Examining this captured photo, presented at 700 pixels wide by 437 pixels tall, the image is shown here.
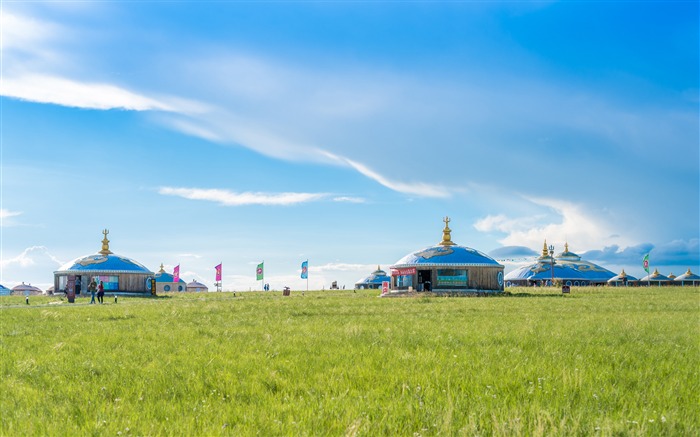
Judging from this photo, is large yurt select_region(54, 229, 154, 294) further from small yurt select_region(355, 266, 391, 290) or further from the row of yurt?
the row of yurt

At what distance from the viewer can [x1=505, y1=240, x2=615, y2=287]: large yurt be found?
110162 mm

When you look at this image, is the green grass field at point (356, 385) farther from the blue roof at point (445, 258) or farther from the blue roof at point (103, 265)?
the blue roof at point (103, 265)

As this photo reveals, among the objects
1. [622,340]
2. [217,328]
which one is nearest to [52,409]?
[217,328]

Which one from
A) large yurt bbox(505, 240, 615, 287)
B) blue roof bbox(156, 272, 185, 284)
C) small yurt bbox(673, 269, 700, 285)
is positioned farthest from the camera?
small yurt bbox(673, 269, 700, 285)

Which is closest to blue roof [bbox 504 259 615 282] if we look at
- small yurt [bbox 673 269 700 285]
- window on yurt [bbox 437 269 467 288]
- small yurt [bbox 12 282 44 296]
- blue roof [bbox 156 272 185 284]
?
small yurt [bbox 673 269 700 285]

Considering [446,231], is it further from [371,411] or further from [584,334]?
[371,411]

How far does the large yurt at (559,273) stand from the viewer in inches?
4337

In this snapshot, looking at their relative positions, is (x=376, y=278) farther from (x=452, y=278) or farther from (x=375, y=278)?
(x=452, y=278)

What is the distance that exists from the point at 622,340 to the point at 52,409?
13.0 m

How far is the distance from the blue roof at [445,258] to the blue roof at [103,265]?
3388cm

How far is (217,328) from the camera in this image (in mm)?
18016

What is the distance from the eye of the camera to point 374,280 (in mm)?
129750

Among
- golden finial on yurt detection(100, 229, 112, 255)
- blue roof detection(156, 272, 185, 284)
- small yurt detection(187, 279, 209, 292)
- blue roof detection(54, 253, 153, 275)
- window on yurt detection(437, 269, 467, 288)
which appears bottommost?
small yurt detection(187, 279, 209, 292)

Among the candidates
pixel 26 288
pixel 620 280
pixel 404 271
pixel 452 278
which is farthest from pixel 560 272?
pixel 26 288
